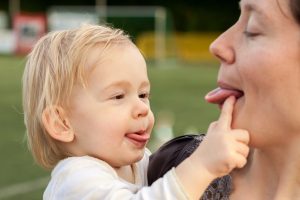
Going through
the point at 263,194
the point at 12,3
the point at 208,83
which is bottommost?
the point at 12,3

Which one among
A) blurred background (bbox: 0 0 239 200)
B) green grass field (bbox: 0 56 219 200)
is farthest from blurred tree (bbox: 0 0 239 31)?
green grass field (bbox: 0 56 219 200)

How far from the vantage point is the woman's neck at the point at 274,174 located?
7.30 feet

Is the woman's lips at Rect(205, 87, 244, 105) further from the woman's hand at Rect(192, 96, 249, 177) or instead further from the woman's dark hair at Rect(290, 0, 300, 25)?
the woman's dark hair at Rect(290, 0, 300, 25)

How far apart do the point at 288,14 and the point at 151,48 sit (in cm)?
2792

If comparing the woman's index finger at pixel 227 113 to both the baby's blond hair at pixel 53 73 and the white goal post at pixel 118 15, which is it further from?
the white goal post at pixel 118 15

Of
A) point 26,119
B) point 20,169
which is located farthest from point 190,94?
point 26,119

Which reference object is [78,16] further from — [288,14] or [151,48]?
[288,14]

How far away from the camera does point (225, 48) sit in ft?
7.11

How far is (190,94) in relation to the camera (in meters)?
18.5

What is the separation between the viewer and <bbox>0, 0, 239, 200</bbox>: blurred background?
1045cm

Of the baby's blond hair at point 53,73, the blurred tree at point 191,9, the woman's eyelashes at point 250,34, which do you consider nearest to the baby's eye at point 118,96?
the baby's blond hair at point 53,73

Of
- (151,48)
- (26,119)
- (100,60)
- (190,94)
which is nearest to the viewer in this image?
(100,60)

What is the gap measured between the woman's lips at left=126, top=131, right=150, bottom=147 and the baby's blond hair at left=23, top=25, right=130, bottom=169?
0.68 ft

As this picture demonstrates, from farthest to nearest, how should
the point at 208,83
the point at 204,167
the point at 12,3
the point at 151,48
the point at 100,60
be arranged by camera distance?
the point at 12,3, the point at 151,48, the point at 208,83, the point at 100,60, the point at 204,167
